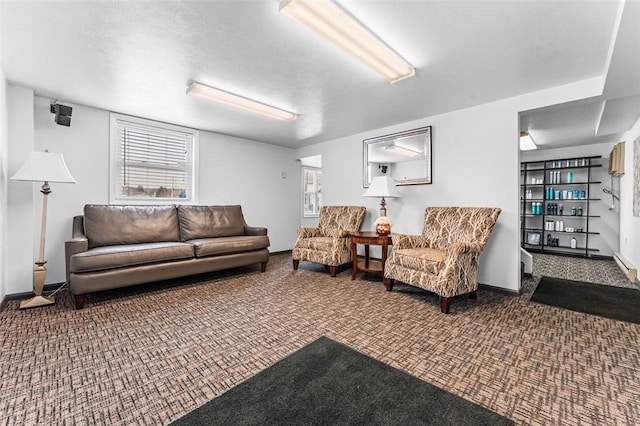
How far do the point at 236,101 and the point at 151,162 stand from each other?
189 cm

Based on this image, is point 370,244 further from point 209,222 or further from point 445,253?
point 209,222

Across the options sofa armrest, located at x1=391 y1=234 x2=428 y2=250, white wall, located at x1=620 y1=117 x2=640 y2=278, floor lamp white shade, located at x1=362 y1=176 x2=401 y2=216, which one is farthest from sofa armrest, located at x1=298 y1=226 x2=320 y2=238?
white wall, located at x1=620 y1=117 x2=640 y2=278

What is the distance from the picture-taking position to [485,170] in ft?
11.1

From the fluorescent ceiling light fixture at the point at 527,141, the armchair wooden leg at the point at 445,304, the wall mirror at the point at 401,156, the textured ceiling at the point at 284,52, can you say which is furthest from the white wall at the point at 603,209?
the armchair wooden leg at the point at 445,304

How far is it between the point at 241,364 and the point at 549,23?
3.12 meters

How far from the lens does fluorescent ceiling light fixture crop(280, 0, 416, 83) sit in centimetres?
168

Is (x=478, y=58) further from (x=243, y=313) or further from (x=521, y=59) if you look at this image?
(x=243, y=313)

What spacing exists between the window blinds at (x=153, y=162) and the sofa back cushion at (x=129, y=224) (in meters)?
0.42

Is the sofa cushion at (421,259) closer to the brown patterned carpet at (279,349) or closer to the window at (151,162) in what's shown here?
the brown patterned carpet at (279,349)

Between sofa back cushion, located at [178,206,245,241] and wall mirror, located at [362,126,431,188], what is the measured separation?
2314 millimetres

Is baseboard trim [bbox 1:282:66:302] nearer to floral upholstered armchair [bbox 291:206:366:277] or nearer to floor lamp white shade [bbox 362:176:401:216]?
floral upholstered armchair [bbox 291:206:366:277]

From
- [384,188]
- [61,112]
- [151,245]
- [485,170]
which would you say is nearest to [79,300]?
[151,245]

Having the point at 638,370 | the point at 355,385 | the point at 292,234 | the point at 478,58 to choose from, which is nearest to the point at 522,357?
the point at 638,370

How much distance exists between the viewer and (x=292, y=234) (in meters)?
6.05
